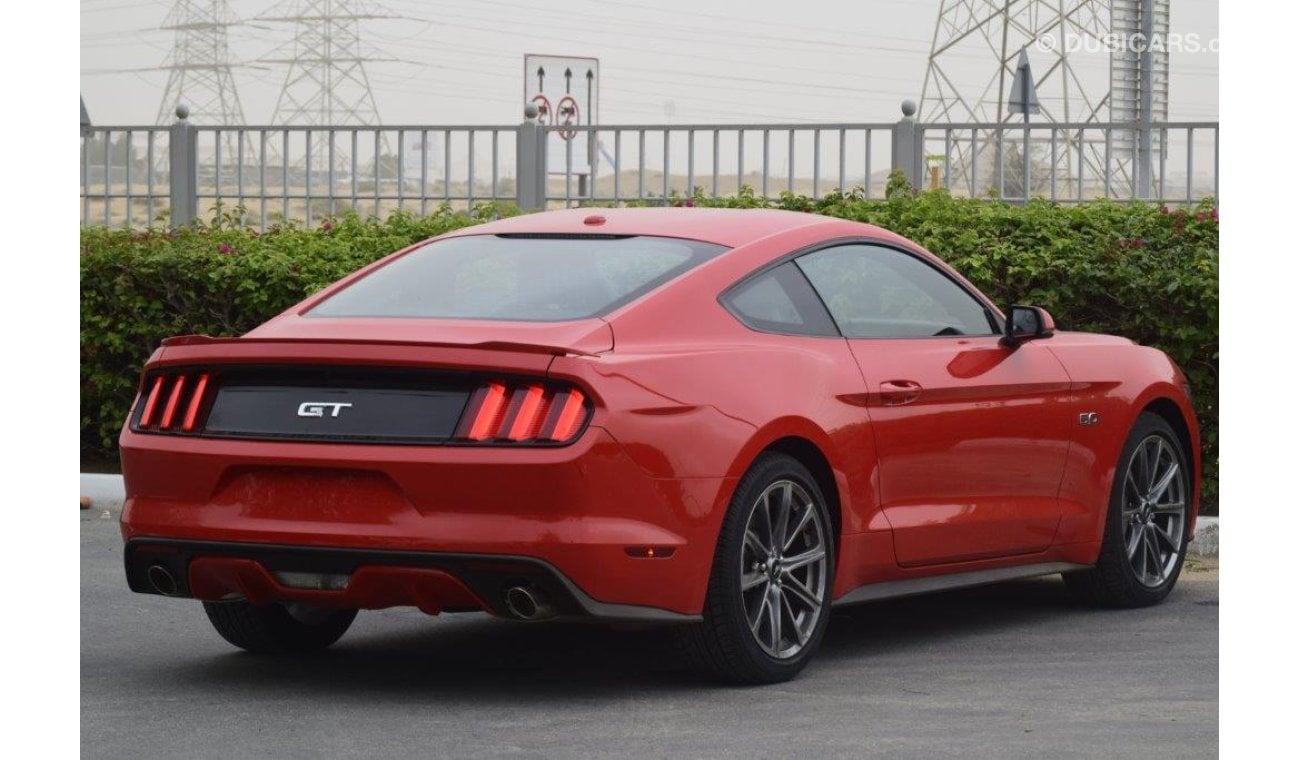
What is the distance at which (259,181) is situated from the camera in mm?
19859

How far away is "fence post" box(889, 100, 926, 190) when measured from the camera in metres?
16.4

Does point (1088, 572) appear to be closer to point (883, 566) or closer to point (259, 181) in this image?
point (883, 566)

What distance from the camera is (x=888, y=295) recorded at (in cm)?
773

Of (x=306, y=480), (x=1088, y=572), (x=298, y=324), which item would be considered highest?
(x=298, y=324)

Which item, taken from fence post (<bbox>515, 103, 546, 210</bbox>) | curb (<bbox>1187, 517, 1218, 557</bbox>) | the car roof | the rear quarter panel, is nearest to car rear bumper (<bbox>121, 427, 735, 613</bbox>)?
the car roof

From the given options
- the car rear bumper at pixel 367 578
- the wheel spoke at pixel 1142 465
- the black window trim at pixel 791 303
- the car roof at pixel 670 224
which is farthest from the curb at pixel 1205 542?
the car rear bumper at pixel 367 578

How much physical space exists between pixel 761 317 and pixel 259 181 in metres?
13.4

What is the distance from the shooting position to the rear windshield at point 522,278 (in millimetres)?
6875

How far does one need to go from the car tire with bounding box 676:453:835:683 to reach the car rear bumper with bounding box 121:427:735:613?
0.43 ft

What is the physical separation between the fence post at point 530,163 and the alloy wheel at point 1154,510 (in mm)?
9757

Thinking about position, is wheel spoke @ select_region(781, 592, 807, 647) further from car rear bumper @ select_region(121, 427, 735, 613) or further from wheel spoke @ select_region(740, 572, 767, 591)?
car rear bumper @ select_region(121, 427, 735, 613)

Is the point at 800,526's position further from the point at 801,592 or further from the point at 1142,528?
the point at 1142,528

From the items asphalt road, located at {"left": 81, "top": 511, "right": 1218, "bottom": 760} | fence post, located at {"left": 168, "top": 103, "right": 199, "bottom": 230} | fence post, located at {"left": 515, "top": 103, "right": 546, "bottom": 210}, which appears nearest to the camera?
asphalt road, located at {"left": 81, "top": 511, "right": 1218, "bottom": 760}
